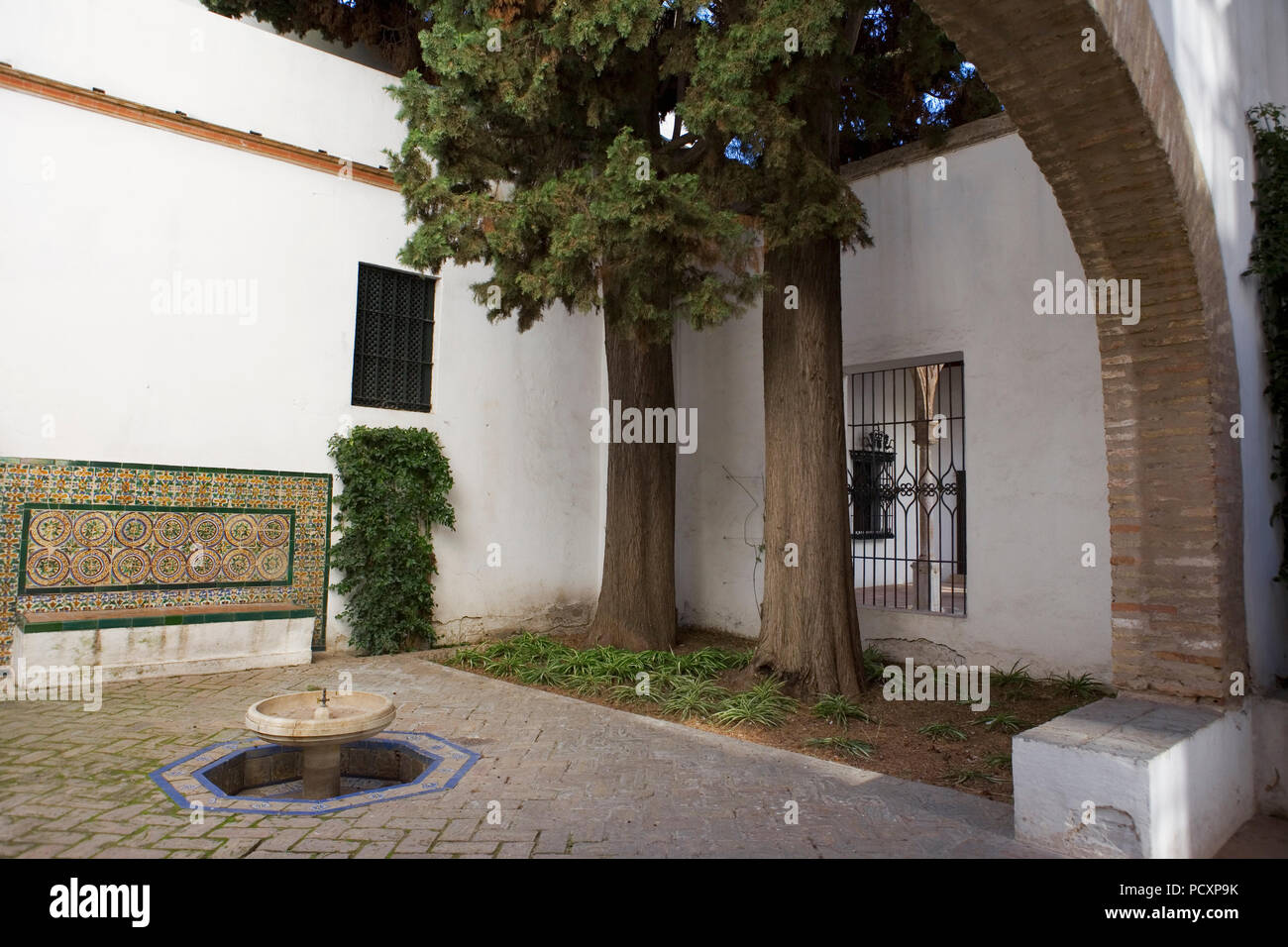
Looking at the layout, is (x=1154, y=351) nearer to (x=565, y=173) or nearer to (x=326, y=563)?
(x=565, y=173)

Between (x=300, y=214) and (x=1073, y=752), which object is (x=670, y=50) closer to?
(x=300, y=214)

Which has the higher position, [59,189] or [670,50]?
[670,50]

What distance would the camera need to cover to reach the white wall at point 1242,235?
4547 mm

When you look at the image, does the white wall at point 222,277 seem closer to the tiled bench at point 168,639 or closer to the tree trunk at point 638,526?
the tiled bench at point 168,639

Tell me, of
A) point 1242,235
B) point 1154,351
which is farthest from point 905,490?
point 1154,351

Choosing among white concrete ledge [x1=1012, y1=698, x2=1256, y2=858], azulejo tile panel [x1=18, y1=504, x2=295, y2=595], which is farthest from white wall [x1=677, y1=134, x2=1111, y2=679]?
azulejo tile panel [x1=18, y1=504, x2=295, y2=595]

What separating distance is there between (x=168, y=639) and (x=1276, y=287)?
7.84m

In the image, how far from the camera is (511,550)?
9.15 meters

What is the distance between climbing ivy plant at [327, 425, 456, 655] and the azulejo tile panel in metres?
0.54

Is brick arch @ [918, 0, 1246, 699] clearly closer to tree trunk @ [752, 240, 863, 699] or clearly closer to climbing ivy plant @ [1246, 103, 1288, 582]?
climbing ivy plant @ [1246, 103, 1288, 582]

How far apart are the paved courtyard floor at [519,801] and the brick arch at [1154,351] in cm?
130

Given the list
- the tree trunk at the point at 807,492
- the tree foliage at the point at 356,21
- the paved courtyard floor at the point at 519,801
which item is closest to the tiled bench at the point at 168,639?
the paved courtyard floor at the point at 519,801
